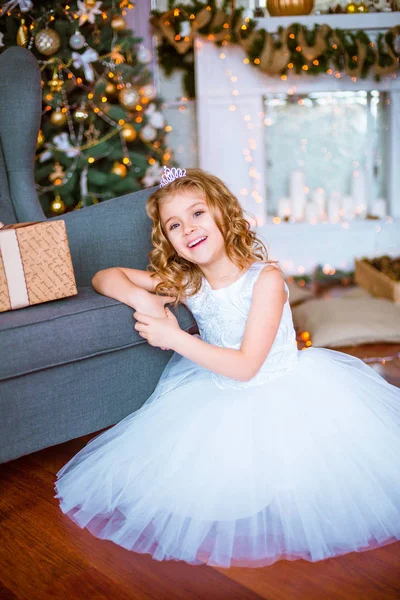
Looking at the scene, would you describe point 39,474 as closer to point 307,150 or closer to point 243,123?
point 243,123

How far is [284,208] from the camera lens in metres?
4.19

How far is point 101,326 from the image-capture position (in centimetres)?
147

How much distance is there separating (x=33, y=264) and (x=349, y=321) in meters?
1.65

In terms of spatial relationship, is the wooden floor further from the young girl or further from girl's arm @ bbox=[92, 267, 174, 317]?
girl's arm @ bbox=[92, 267, 174, 317]

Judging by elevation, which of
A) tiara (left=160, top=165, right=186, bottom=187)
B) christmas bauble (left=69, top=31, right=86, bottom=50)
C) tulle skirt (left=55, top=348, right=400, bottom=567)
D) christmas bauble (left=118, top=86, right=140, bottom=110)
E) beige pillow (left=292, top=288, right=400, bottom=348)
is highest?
christmas bauble (left=69, top=31, right=86, bottom=50)

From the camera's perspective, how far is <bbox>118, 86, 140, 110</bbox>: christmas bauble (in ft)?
10.9

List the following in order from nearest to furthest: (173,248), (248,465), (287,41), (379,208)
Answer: (248,465) < (173,248) < (287,41) < (379,208)

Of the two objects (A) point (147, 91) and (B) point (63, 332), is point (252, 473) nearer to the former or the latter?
(B) point (63, 332)

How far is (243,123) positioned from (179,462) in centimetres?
306

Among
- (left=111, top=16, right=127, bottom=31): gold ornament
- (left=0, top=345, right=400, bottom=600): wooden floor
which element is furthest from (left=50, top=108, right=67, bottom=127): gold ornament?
(left=0, top=345, right=400, bottom=600): wooden floor

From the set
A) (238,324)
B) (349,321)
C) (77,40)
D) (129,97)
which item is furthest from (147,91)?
(238,324)

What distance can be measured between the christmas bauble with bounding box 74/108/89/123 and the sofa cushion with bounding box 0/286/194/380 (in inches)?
77.3

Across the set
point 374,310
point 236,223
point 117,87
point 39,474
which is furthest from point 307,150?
point 39,474

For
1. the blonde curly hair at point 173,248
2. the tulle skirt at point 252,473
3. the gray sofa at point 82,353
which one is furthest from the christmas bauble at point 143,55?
the tulle skirt at point 252,473
